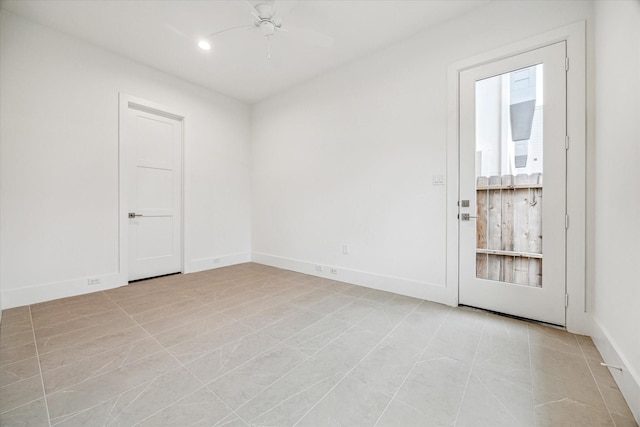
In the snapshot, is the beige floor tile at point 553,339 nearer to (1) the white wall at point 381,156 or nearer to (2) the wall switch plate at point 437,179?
(1) the white wall at point 381,156

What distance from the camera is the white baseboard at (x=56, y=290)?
2.64 metres

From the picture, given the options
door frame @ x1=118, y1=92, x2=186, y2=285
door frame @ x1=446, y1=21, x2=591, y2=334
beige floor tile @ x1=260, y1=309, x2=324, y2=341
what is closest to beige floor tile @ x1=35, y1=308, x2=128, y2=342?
door frame @ x1=118, y1=92, x2=186, y2=285

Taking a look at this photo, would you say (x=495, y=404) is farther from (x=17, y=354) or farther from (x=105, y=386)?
(x=17, y=354)

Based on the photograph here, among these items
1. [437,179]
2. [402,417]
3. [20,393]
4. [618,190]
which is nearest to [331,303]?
[402,417]

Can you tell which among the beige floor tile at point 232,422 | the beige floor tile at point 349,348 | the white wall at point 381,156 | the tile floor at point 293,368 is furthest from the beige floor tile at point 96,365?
the white wall at point 381,156

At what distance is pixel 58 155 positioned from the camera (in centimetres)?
294

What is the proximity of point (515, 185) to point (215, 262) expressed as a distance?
4.28m

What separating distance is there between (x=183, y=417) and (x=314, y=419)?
2.09ft

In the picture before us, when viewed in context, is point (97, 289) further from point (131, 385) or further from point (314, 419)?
point (314, 419)

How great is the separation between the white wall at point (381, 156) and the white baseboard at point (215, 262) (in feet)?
2.22

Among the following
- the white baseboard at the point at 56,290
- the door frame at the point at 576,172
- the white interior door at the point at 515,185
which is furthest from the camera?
Result: the white baseboard at the point at 56,290

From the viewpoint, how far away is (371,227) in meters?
3.34

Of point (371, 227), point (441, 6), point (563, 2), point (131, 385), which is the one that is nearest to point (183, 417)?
point (131, 385)

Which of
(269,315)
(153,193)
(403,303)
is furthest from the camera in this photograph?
(153,193)
